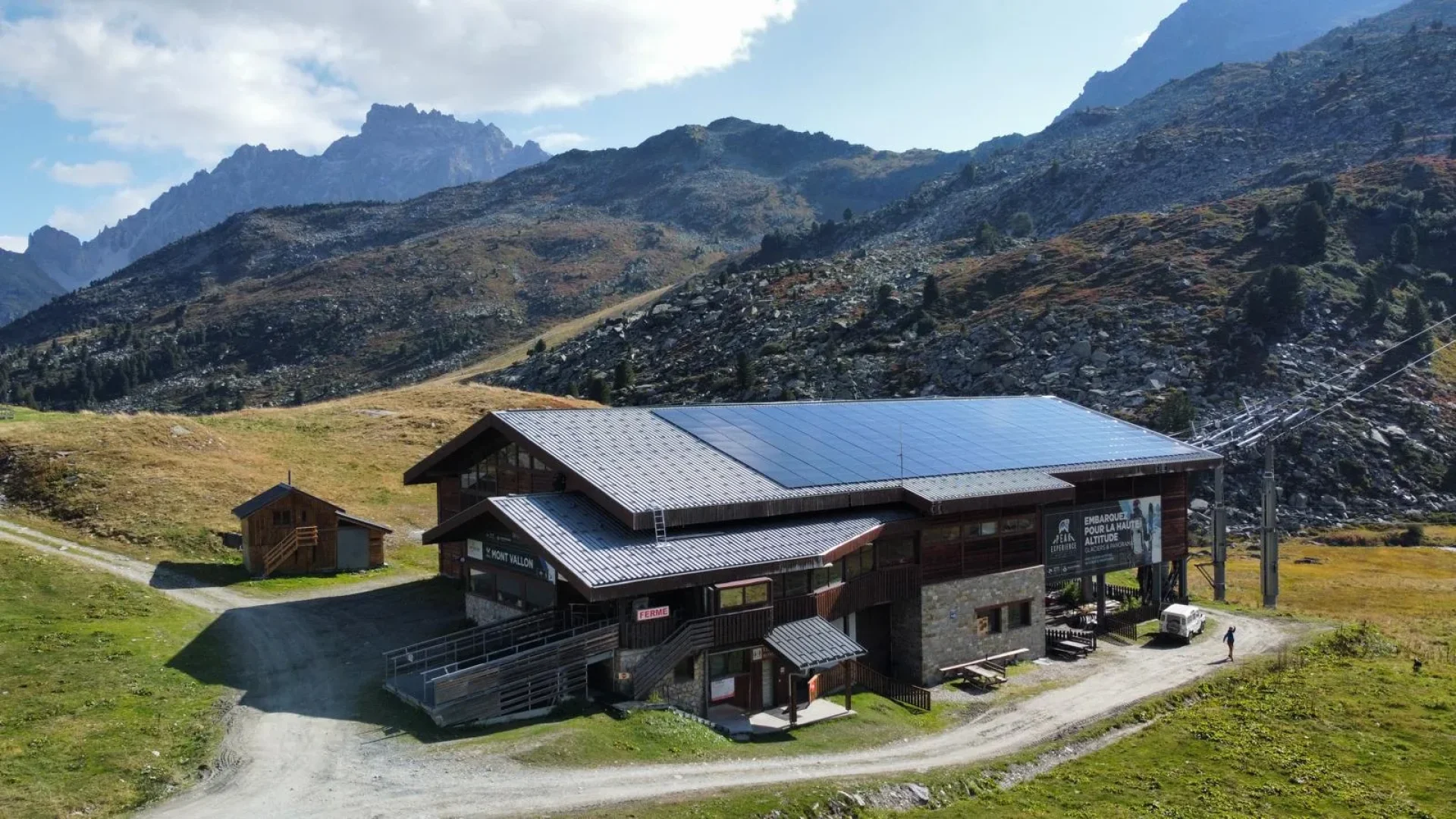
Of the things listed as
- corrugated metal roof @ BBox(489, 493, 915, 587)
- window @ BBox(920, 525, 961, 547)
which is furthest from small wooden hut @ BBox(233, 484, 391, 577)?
window @ BBox(920, 525, 961, 547)

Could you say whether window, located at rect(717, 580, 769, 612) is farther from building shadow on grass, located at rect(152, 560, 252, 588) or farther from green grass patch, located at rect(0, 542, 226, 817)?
building shadow on grass, located at rect(152, 560, 252, 588)

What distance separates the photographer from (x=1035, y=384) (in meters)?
98.8

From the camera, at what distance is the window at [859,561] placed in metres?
34.2

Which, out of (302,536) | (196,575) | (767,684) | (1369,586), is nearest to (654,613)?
(767,684)

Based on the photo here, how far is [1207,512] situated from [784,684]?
62.9 metres

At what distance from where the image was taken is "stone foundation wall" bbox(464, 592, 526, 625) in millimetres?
33125

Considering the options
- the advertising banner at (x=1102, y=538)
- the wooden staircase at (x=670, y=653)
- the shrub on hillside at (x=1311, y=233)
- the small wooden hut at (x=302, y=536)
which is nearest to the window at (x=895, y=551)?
the advertising banner at (x=1102, y=538)

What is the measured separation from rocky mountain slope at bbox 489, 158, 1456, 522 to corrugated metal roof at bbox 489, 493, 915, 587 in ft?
208

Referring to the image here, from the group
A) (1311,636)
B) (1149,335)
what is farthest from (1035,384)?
(1311,636)

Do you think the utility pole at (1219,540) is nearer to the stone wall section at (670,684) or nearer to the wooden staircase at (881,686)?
the wooden staircase at (881,686)

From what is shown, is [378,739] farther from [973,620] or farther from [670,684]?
[973,620]

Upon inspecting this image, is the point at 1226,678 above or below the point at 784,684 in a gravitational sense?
below

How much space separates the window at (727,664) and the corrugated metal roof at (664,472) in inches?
190

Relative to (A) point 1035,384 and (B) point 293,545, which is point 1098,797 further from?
(A) point 1035,384
